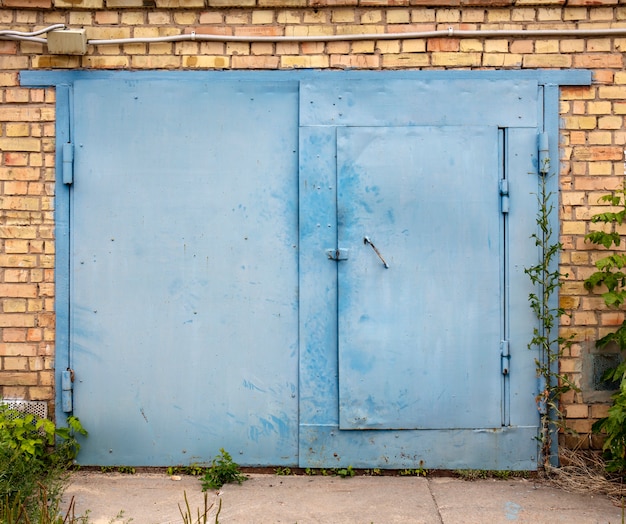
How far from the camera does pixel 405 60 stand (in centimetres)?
394

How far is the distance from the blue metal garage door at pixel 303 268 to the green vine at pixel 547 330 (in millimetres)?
69

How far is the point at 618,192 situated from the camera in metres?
3.88

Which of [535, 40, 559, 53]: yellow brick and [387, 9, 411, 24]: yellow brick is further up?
[387, 9, 411, 24]: yellow brick

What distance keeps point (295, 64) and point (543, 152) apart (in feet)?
5.23

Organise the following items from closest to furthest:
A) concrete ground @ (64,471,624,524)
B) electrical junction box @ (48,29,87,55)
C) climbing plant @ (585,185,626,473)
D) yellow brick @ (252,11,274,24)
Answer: concrete ground @ (64,471,624,524)
climbing plant @ (585,185,626,473)
electrical junction box @ (48,29,87,55)
yellow brick @ (252,11,274,24)

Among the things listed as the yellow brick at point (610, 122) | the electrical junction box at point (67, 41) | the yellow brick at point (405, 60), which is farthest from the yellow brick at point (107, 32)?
the yellow brick at point (610, 122)

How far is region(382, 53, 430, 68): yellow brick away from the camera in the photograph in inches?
155

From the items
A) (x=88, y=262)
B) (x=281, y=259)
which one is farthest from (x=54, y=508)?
(x=281, y=259)

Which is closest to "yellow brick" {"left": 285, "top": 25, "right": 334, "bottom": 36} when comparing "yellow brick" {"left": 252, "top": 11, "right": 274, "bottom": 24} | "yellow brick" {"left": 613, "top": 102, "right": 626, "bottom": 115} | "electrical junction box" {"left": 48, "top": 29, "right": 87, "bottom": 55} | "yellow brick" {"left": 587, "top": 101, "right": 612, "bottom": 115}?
"yellow brick" {"left": 252, "top": 11, "right": 274, "bottom": 24}

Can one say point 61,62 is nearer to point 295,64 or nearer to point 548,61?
point 295,64

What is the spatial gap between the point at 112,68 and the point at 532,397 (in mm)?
3248

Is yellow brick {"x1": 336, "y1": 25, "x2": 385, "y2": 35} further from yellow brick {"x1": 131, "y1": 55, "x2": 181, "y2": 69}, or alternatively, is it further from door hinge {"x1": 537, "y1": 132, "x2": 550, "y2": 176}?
door hinge {"x1": 537, "y1": 132, "x2": 550, "y2": 176}

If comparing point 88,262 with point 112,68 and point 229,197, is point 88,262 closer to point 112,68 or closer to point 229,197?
point 229,197

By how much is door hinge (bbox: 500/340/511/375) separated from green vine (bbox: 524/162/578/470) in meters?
0.15
